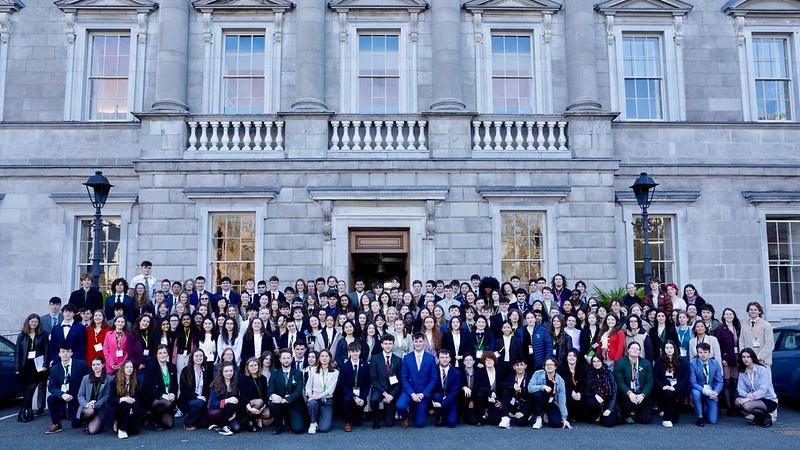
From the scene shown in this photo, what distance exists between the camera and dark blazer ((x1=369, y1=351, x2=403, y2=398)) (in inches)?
403

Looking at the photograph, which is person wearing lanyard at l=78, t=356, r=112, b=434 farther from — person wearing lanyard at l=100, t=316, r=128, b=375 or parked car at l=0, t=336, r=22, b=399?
parked car at l=0, t=336, r=22, b=399

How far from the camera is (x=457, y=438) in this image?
926cm

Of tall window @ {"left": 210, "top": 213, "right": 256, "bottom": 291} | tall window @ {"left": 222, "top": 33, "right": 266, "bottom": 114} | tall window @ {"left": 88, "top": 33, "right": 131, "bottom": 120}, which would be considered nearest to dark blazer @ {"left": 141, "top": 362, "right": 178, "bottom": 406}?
tall window @ {"left": 210, "top": 213, "right": 256, "bottom": 291}

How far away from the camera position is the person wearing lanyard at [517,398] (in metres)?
10.1

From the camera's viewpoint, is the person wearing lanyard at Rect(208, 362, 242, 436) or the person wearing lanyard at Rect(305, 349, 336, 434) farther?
the person wearing lanyard at Rect(305, 349, 336, 434)

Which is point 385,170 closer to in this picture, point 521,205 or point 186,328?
point 521,205

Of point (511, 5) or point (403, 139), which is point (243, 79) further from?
point (511, 5)

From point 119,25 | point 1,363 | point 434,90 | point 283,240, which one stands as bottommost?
point 1,363

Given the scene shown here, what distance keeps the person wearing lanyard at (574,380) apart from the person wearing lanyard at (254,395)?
4594 millimetres

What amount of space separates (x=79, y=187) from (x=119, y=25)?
4358 mm

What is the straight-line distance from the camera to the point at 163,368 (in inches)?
398

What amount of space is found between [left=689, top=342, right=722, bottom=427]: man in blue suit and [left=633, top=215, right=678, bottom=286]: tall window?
20.3 ft

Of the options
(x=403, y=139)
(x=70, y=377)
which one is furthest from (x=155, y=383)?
(x=403, y=139)

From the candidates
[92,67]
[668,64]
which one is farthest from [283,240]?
[668,64]
